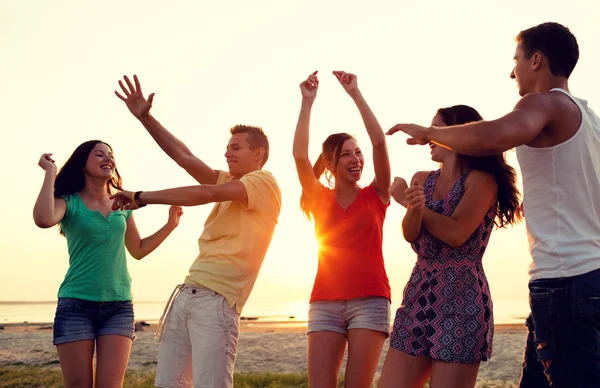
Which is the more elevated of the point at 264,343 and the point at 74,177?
the point at 74,177

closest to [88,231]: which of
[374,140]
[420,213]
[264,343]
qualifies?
[374,140]

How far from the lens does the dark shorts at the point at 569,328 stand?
129 inches

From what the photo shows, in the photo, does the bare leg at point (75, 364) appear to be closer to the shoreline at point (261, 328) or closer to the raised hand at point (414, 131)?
the raised hand at point (414, 131)

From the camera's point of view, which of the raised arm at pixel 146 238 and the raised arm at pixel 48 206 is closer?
the raised arm at pixel 48 206

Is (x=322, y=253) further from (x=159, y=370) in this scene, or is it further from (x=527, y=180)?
(x=527, y=180)

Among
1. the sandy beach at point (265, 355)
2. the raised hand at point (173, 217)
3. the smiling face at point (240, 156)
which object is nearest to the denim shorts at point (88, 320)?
the raised hand at point (173, 217)

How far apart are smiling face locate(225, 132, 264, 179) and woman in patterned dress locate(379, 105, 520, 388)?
1756mm

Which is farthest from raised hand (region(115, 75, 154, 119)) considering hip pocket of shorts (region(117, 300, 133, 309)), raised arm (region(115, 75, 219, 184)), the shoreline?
the shoreline

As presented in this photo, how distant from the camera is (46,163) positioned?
246 inches

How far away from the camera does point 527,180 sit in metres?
3.62

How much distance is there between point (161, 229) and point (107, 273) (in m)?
0.86

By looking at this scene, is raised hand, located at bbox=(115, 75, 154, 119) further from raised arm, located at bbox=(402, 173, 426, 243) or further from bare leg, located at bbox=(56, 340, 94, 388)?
raised arm, located at bbox=(402, 173, 426, 243)

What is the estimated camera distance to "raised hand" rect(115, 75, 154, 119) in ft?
20.6

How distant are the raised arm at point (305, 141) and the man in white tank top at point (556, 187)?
2.25 metres
